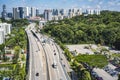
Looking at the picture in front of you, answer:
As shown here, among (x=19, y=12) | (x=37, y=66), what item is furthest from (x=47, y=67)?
(x=19, y=12)

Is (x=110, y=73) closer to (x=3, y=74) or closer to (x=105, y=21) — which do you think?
(x=3, y=74)

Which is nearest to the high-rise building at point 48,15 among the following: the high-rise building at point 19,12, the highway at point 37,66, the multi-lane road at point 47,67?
the high-rise building at point 19,12

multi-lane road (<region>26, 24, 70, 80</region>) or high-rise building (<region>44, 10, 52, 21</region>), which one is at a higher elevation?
high-rise building (<region>44, 10, 52, 21</region>)

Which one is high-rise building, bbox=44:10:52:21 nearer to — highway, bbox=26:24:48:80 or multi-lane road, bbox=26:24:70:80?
highway, bbox=26:24:48:80

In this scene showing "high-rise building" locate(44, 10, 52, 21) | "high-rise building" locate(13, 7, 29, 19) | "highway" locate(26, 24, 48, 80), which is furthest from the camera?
"high-rise building" locate(13, 7, 29, 19)

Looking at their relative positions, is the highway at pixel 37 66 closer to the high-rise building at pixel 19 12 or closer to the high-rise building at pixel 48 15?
the high-rise building at pixel 48 15

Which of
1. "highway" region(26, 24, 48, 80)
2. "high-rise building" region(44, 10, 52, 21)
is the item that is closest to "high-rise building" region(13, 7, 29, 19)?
"high-rise building" region(44, 10, 52, 21)

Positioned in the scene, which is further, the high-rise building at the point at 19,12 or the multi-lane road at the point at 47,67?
the high-rise building at the point at 19,12

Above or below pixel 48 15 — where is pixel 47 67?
below

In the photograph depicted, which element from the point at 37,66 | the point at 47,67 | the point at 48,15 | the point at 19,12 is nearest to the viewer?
the point at 47,67

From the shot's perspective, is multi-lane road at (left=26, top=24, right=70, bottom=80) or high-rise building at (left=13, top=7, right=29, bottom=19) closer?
multi-lane road at (left=26, top=24, right=70, bottom=80)

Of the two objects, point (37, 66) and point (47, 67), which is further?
point (37, 66)

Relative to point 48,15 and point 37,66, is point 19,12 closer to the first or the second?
point 48,15
